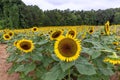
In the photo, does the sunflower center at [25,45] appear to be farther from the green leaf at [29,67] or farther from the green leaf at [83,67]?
the green leaf at [83,67]

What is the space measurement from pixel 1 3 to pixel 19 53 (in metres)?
15.3

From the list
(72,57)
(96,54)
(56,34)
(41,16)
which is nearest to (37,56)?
(56,34)

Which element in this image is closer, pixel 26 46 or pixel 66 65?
pixel 66 65

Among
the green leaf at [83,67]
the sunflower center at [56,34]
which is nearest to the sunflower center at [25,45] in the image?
the sunflower center at [56,34]

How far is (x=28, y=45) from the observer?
349 centimetres

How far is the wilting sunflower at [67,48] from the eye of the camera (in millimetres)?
2443

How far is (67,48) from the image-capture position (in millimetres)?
2434

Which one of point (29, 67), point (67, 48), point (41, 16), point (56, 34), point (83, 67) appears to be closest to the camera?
point (67, 48)

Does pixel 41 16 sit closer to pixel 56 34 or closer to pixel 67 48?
pixel 56 34

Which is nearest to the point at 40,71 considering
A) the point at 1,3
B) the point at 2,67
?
A: the point at 2,67

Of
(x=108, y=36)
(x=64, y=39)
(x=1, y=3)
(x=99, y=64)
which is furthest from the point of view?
(x=1, y=3)

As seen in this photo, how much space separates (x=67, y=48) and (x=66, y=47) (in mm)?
11

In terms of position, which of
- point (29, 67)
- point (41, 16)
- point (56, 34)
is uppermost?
point (56, 34)

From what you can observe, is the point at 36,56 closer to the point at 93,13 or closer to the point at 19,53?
the point at 19,53
